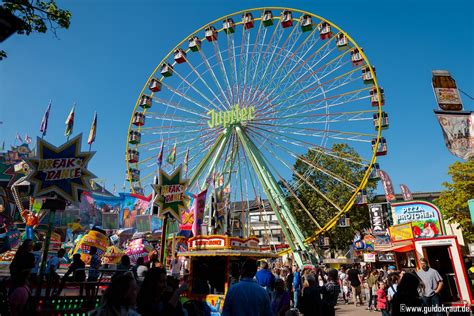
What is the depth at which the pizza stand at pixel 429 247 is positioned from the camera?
324 inches

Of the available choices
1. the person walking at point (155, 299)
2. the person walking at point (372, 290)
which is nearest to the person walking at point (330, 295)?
the person walking at point (155, 299)

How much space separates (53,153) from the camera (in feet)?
25.2

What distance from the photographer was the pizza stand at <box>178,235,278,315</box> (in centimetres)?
1033

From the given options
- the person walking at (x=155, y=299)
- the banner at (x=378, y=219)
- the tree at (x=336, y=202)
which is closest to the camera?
the person walking at (x=155, y=299)

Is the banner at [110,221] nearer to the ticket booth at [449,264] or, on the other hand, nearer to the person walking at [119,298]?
the ticket booth at [449,264]

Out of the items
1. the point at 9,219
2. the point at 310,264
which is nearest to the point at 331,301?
the point at 310,264

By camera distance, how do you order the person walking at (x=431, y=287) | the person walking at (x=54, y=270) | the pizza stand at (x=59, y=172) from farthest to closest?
1. the person walking at (x=54, y=270)
2. the pizza stand at (x=59, y=172)
3. the person walking at (x=431, y=287)

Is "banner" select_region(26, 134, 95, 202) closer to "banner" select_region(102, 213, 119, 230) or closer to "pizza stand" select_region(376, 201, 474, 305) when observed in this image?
"pizza stand" select_region(376, 201, 474, 305)

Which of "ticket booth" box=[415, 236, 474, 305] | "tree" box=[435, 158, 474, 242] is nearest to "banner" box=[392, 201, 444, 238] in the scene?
"ticket booth" box=[415, 236, 474, 305]

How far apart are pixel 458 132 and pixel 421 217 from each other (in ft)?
A: 16.1

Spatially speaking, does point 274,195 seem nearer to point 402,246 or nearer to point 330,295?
point 402,246

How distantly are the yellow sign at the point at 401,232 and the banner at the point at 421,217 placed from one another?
0.17 m

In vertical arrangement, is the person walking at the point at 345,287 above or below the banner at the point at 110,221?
below

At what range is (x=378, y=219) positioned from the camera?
22141 mm
